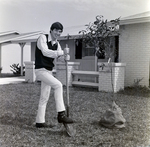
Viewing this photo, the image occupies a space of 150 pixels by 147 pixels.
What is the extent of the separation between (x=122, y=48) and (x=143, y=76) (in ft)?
3.61

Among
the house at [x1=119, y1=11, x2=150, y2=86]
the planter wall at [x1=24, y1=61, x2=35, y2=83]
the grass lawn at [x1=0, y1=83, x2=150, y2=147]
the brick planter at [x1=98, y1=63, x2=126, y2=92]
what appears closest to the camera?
the grass lawn at [x1=0, y1=83, x2=150, y2=147]

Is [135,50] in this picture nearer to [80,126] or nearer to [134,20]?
[134,20]

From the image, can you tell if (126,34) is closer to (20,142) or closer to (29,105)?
(29,105)

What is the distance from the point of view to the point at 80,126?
3395 millimetres

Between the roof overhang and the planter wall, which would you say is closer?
the roof overhang

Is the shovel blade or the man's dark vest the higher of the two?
the man's dark vest

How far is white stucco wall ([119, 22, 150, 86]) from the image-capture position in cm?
676

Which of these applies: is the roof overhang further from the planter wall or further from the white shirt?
the white shirt

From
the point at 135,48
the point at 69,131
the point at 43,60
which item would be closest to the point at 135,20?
the point at 135,48

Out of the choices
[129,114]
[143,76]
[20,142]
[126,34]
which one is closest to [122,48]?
[126,34]

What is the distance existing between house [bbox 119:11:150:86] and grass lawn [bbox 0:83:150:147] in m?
1.41

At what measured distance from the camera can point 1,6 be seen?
2.84 m

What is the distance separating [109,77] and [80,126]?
3413 mm

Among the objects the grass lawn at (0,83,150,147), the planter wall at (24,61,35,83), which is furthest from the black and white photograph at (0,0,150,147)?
the planter wall at (24,61,35,83)
